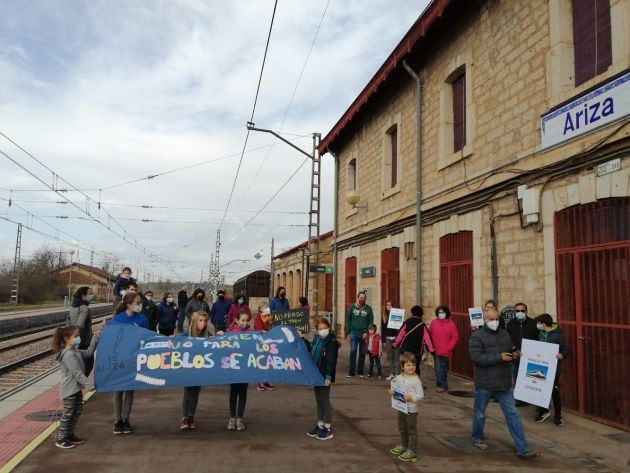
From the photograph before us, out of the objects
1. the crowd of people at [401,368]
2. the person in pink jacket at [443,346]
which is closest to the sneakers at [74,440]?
the crowd of people at [401,368]

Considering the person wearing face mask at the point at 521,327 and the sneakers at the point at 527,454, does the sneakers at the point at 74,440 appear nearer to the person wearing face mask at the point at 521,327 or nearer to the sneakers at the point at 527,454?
the sneakers at the point at 527,454

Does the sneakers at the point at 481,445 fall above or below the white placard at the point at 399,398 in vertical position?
below

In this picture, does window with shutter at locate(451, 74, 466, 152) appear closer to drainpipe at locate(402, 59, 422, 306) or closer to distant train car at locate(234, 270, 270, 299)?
drainpipe at locate(402, 59, 422, 306)

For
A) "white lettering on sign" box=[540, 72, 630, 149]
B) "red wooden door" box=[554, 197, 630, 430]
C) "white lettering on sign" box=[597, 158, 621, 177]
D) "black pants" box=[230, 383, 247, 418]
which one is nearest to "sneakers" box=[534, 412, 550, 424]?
"red wooden door" box=[554, 197, 630, 430]

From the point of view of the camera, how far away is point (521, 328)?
8070 millimetres

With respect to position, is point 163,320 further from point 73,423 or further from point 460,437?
point 460,437

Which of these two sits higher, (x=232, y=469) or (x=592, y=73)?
(x=592, y=73)

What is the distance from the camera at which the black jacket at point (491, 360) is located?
236 inches

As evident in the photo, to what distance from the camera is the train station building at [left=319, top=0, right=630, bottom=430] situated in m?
7.11

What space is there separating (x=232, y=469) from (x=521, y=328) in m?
5.05

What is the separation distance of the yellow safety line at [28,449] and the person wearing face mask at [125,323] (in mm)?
782

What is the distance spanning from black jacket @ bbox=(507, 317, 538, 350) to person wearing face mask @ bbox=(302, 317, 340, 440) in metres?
3.09

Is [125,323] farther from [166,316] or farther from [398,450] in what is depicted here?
[166,316]

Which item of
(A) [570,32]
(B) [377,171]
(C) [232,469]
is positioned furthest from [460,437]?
(B) [377,171]
